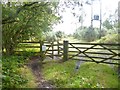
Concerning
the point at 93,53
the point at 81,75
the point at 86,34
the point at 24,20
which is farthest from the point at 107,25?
the point at 81,75

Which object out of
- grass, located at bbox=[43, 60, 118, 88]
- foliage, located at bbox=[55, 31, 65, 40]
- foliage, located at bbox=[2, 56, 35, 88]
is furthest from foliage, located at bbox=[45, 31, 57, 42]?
foliage, located at bbox=[2, 56, 35, 88]

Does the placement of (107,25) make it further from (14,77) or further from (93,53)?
(14,77)

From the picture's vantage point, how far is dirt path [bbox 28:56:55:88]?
256 inches

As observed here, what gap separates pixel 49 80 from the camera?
6918 millimetres

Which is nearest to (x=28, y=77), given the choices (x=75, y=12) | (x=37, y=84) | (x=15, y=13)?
(x=37, y=84)

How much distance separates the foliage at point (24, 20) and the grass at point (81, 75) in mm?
1755

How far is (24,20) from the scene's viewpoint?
8.03 metres

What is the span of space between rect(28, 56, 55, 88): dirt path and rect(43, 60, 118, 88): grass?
0.18 m

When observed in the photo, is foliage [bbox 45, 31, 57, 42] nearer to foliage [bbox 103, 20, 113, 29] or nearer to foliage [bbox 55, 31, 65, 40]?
foliage [bbox 55, 31, 65, 40]

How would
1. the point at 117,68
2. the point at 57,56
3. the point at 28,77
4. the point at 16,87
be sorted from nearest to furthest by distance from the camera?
1. the point at 16,87
2. the point at 28,77
3. the point at 117,68
4. the point at 57,56

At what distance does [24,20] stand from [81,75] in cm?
290

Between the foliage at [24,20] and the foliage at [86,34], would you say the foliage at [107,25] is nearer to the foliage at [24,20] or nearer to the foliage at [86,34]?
the foliage at [86,34]

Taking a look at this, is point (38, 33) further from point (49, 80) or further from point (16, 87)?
point (16, 87)

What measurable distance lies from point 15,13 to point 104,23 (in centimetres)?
1202
